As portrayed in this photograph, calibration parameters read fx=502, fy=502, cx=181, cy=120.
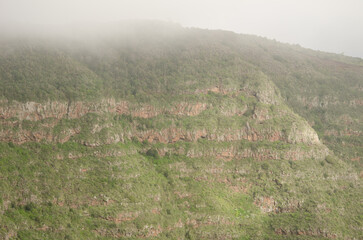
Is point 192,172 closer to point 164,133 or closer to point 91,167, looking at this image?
point 164,133

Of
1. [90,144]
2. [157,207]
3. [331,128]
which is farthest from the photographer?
[331,128]

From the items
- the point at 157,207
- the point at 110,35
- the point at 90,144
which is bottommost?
the point at 157,207

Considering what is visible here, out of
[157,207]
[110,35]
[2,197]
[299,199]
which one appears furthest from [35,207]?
[110,35]

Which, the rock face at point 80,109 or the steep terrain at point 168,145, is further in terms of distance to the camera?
the rock face at point 80,109

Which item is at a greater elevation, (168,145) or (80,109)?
(80,109)

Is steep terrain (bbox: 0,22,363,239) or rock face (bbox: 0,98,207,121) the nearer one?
steep terrain (bbox: 0,22,363,239)

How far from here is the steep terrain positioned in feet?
304

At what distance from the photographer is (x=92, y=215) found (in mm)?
90812

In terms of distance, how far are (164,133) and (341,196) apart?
1666 inches

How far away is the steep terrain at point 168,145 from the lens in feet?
304

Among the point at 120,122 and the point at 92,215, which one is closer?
the point at 92,215

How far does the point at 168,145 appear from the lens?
11456cm

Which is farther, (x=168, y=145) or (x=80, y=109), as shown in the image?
(x=168, y=145)

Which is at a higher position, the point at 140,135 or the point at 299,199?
the point at 140,135
